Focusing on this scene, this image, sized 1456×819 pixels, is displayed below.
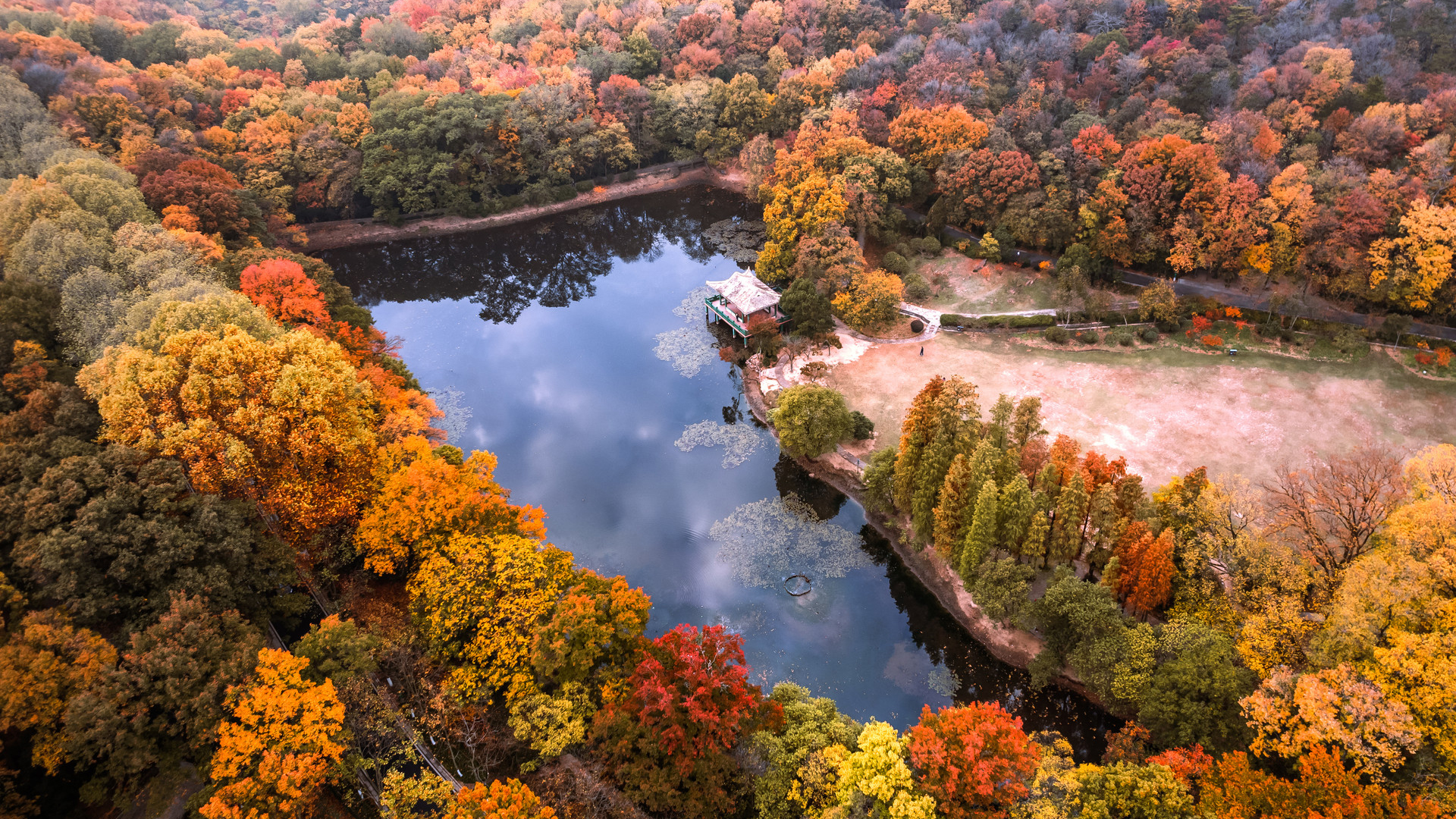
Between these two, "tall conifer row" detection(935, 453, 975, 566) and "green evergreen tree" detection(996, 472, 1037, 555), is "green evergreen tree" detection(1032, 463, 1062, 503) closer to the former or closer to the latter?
"green evergreen tree" detection(996, 472, 1037, 555)

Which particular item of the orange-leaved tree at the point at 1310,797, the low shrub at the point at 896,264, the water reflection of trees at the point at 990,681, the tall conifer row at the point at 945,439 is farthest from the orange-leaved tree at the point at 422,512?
the low shrub at the point at 896,264

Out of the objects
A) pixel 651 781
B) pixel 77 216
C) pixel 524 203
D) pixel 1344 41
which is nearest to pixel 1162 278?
pixel 1344 41

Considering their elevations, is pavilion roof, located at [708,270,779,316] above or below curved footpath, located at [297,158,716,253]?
above

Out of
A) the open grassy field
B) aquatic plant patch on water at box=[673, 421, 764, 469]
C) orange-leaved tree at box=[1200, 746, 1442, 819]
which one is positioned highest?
orange-leaved tree at box=[1200, 746, 1442, 819]

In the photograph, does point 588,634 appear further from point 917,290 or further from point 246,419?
point 917,290

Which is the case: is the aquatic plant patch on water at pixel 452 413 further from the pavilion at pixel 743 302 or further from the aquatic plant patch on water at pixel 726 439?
the pavilion at pixel 743 302

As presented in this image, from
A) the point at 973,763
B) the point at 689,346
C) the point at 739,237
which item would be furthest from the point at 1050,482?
the point at 739,237

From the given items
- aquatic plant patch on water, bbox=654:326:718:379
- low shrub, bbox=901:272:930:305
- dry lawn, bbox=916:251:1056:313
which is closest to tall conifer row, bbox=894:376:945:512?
aquatic plant patch on water, bbox=654:326:718:379
